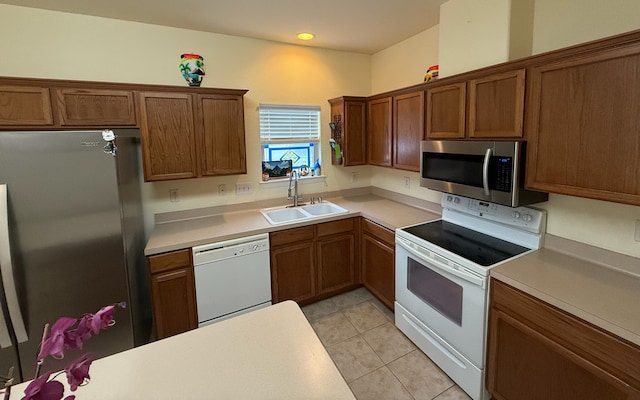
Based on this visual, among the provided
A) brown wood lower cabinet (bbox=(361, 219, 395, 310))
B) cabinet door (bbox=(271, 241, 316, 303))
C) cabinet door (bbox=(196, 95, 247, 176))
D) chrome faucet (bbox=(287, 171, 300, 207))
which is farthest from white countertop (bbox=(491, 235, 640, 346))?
cabinet door (bbox=(196, 95, 247, 176))

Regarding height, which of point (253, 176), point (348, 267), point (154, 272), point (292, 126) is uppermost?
point (292, 126)

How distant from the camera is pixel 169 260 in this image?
2.29 m

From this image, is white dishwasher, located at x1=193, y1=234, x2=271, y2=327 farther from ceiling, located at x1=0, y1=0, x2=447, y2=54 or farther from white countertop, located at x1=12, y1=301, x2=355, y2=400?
ceiling, located at x1=0, y1=0, x2=447, y2=54

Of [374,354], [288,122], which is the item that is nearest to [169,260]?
[374,354]

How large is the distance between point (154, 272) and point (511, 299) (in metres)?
2.32

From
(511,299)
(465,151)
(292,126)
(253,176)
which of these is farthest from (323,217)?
(511,299)

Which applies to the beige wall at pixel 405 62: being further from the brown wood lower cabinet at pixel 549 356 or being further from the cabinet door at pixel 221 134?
the brown wood lower cabinet at pixel 549 356

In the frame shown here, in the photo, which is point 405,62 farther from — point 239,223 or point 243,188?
point 239,223

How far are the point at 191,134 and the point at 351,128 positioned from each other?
64.5 inches

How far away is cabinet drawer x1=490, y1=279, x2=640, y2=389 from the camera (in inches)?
48.9

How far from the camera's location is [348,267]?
3.16 m

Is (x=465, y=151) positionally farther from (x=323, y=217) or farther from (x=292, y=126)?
(x=292, y=126)

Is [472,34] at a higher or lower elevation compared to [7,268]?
higher

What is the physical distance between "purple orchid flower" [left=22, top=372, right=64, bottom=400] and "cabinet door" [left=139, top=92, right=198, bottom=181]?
215 cm
